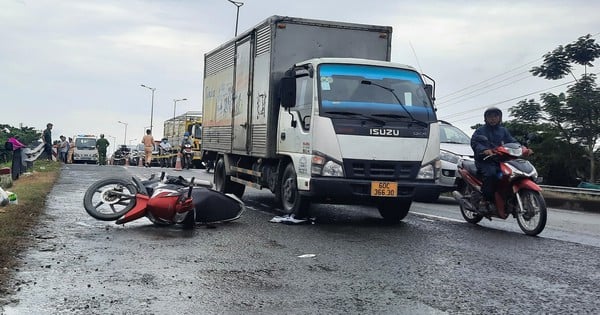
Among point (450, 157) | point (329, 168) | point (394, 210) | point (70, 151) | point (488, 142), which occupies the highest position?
point (488, 142)

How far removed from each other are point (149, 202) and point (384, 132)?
3.32 meters

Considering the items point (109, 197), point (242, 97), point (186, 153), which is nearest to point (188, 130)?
point (186, 153)

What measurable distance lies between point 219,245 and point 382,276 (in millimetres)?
2237

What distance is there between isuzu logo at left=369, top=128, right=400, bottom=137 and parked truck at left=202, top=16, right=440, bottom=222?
0.5 inches

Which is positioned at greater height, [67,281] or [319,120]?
[319,120]

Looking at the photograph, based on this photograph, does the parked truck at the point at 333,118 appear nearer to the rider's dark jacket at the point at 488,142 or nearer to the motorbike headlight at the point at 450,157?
the rider's dark jacket at the point at 488,142

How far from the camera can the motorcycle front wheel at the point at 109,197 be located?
8.64 metres

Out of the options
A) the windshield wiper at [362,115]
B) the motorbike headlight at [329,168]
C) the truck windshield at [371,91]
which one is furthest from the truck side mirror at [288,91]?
the motorbike headlight at [329,168]

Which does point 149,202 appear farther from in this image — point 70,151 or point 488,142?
point 70,151

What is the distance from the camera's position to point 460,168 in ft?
34.3

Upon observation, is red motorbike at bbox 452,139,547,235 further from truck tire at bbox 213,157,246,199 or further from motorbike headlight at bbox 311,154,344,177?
truck tire at bbox 213,157,246,199

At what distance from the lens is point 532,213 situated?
8836mm

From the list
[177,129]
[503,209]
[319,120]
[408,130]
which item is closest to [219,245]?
[319,120]

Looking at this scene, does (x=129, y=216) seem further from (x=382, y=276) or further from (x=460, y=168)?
(x=460, y=168)
